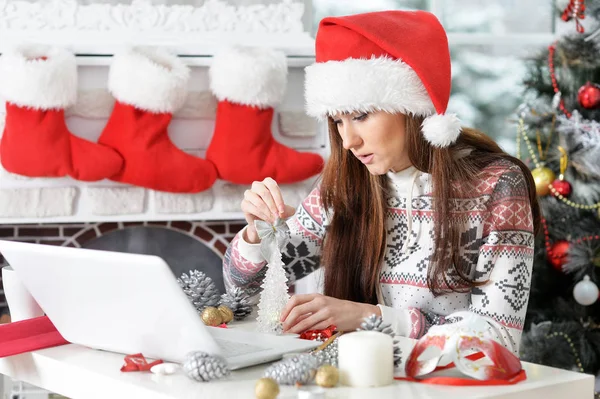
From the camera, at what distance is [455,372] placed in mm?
998

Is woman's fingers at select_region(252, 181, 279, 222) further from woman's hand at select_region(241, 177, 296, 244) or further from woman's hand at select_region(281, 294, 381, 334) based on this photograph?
woman's hand at select_region(281, 294, 381, 334)

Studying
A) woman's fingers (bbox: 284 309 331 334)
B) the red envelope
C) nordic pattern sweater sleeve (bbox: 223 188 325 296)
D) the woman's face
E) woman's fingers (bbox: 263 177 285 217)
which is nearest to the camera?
the red envelope

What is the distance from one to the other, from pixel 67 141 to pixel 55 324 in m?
1.47

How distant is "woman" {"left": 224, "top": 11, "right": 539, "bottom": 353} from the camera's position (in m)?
1.48

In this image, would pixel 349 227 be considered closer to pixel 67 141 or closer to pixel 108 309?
pixel 108 309

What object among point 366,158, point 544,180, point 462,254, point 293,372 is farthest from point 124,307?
point 544,180

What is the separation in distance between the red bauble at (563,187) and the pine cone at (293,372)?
189 centimetres

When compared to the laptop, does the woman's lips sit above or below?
above

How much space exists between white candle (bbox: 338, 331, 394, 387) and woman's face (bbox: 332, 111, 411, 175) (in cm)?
65

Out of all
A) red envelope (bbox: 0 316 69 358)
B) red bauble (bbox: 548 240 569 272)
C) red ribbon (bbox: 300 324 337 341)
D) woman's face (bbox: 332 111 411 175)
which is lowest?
red bauble (bbox: 548 240 569 272)

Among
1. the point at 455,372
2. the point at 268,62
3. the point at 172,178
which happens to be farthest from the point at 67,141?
the point at 455,372

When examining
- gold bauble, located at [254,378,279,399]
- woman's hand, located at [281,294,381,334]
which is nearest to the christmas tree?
woman's hand, located at [281,294,381,334]

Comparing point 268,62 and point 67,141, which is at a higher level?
point 268,62

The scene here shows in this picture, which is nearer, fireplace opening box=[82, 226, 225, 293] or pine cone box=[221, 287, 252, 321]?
pine cone box=[221, 287, 252, 321]
